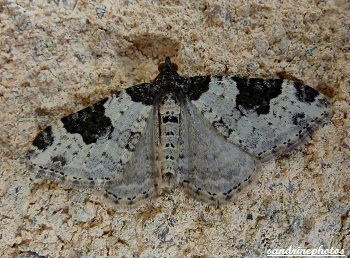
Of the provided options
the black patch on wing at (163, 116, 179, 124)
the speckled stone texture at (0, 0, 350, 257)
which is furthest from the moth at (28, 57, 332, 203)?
the speckled stone texture at (0, 0, 350, 257)

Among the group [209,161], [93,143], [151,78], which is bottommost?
[209,161]

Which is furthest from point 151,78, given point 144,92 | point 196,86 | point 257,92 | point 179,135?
point 257,92

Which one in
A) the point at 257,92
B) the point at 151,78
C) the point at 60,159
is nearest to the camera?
the point at 60,159

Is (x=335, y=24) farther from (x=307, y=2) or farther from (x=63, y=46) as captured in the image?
(x=63, y=46)

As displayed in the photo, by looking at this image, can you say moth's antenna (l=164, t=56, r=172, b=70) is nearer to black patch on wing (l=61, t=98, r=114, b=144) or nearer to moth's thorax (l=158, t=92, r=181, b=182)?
moth's thorax (l=158, t=92, r=181, b=182)

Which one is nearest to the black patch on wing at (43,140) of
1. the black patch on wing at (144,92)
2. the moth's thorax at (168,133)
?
the black patch on wing at (144,92)

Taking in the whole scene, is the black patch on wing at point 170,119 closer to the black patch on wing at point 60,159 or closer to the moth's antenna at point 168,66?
the moth's antenna at point 168,66

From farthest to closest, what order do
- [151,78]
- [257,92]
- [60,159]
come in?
[151,78]
[257,92]
[60,159]

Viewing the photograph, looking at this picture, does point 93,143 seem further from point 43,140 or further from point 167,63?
point 167,63
